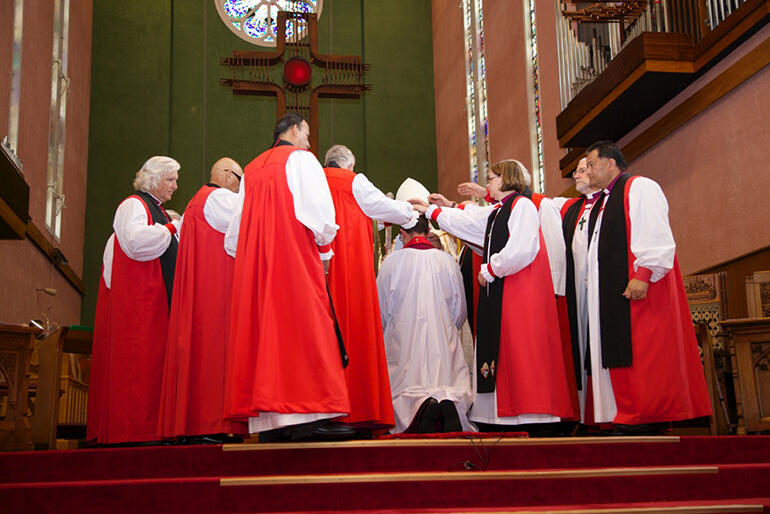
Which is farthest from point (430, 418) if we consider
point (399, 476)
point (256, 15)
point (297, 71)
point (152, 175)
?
point (256, 15)

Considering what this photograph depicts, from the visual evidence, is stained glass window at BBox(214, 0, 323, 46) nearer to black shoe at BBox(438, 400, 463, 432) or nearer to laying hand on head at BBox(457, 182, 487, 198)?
laying hand on head at BBox(457, 182, 487, 198)

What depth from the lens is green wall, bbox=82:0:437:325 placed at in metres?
14.3

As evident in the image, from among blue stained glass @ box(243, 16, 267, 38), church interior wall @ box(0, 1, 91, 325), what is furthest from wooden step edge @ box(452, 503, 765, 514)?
blue stained glass @ box(243, 16, 267, 38)

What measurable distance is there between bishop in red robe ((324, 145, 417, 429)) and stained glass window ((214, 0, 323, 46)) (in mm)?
10868

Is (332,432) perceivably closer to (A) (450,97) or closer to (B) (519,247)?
(B) (519,247)

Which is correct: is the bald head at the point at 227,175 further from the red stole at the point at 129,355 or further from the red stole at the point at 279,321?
the red stole at the point at 279,321

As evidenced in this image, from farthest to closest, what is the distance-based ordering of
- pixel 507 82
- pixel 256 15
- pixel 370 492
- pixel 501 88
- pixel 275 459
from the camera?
pixel 256 15, pixel 501 88, pixel 507 82, pixel 275 459, pixel 370 492

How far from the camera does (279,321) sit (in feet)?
13.3

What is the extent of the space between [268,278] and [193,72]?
1150 cm

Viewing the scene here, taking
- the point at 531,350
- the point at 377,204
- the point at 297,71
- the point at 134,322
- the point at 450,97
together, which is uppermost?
the point at 297,71

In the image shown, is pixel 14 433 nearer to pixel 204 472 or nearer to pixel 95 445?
pixel 95 445

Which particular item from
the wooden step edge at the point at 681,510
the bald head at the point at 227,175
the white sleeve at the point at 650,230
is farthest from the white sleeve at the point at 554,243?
the wooden step edge at the point at 681,510

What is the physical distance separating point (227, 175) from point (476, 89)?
342 inches

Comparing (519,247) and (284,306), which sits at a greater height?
(519,247)
